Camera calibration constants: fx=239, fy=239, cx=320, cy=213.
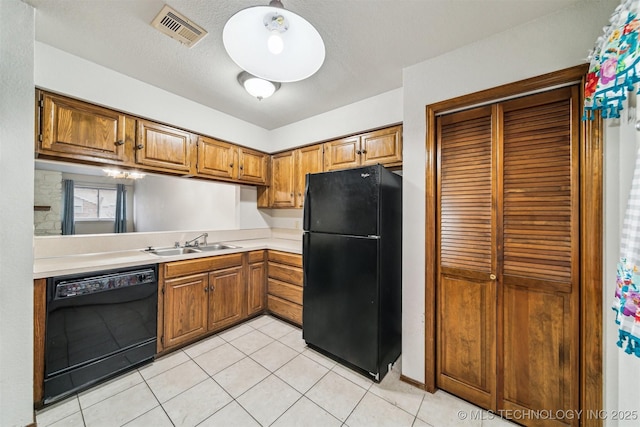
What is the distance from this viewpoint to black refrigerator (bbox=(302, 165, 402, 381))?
181cm

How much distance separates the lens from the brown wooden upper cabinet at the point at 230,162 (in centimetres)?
262

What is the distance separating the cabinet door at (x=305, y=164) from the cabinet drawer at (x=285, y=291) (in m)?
0.98

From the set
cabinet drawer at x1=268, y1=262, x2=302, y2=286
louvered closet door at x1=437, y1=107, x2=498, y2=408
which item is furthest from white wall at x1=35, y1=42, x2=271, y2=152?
louvered closet door at x1=437, y1=107, x2=498, y2=408

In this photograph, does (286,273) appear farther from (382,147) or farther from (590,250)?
(590,250)

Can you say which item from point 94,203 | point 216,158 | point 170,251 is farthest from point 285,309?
point 94,203

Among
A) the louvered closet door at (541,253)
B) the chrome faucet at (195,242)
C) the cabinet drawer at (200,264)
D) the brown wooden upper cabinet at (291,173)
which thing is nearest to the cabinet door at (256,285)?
the cabinet drawer at (200,264)

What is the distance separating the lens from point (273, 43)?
1.15m

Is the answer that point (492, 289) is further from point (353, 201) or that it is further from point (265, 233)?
point (265, 233)

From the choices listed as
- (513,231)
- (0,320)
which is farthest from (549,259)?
(0,320)

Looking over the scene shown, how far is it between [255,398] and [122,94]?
2.64 metres

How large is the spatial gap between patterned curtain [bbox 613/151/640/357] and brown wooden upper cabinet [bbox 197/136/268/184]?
303cm

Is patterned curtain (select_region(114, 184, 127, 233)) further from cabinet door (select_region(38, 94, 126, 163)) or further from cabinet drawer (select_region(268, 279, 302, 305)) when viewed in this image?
cabinet drawer (select_region(268, 279, 302, 305))

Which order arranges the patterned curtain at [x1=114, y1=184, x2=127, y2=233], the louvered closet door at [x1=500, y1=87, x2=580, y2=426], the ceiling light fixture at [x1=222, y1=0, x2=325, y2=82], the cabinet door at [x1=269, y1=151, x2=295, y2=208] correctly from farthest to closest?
the patterned curtain at [x1=114, y1=184, x2=127, y2=233]
the cabinet door at [x1=269, y1=151, x2=295, y2=208]
the louvered closet door at [x1=500, y1=87, x2=580, y2=426]
the ceiling light fixture at [x1=222, y1=0, x2=325, y2=82]

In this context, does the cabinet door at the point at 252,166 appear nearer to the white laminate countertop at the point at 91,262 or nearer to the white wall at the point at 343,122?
the white wall at the point at 343,122
